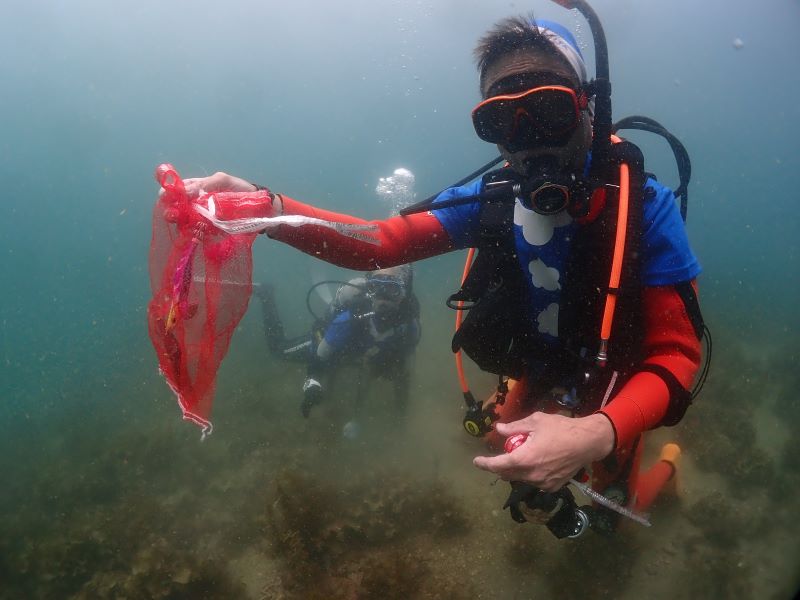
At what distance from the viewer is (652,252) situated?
236 cm

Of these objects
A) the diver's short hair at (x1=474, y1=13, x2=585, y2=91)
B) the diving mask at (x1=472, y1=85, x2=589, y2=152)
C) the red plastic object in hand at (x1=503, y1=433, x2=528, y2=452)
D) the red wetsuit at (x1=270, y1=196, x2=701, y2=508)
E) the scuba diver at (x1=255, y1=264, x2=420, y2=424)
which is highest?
the diver's short hair at (x1=474, y1=13, x2=585, y2=91)

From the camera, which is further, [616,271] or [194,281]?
[194,281]

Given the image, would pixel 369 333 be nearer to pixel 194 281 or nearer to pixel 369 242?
pixel 369 242

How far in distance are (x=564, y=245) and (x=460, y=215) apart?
30.3 inches

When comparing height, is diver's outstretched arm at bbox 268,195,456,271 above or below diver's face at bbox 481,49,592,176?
below

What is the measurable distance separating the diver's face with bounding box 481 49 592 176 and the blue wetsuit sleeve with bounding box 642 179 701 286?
48 cm

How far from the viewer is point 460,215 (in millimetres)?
3086

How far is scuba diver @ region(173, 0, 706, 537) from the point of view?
212 cm

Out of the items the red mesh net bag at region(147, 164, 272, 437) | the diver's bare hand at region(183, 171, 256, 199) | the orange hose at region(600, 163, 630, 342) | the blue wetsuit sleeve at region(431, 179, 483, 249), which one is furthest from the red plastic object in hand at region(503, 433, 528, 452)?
the diver's bare hand at region(183, 171, 256, 199)

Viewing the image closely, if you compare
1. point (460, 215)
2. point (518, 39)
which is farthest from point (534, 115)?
point (460, 215)

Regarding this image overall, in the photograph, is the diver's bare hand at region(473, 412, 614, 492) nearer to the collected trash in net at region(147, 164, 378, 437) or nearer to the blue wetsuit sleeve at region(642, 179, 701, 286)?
the blue wetsuit sleeve at region(642, 179, 701, 286)

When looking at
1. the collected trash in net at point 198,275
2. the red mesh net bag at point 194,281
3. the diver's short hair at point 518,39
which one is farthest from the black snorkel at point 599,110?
the red mesh net bag at point 194,281

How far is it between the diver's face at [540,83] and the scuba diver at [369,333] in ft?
17.7

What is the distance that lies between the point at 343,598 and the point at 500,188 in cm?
532
